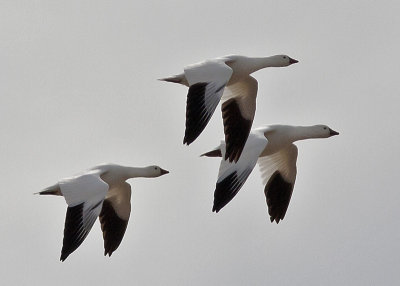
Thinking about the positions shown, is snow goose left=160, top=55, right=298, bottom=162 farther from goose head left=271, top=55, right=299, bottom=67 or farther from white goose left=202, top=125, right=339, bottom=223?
white goose left=202, top=125, right=339, bottom=223

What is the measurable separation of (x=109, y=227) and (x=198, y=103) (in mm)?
3818

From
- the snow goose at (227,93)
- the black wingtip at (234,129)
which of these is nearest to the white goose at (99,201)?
the snow goose at (227,93)

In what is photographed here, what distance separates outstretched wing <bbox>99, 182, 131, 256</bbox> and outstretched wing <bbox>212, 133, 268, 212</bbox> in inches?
82.9

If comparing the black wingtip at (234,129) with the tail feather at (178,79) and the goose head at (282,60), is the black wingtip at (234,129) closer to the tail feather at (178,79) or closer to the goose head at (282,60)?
the tail feather at (178,79)

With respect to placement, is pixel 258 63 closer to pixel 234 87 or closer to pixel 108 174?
pixel 234 87

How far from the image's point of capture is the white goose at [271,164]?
31.7 m

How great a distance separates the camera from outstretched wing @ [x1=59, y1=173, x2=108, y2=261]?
2984cm

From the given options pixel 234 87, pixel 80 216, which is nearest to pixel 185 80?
pixel 234 87

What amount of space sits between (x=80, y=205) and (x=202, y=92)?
2.47 m

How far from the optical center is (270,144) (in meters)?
33.3

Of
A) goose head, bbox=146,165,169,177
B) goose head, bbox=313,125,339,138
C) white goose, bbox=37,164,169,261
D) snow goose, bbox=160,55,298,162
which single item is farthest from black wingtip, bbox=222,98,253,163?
goose head, bbox=313,125,339,138

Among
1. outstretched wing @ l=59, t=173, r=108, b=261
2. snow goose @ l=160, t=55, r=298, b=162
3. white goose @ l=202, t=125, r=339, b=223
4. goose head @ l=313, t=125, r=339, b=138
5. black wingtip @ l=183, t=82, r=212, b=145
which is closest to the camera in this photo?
outstretched wing @ l=59, t=173, r=108, b=261

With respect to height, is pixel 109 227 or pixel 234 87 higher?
pixel 234 87

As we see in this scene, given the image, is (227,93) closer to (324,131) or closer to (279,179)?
(279,179)
